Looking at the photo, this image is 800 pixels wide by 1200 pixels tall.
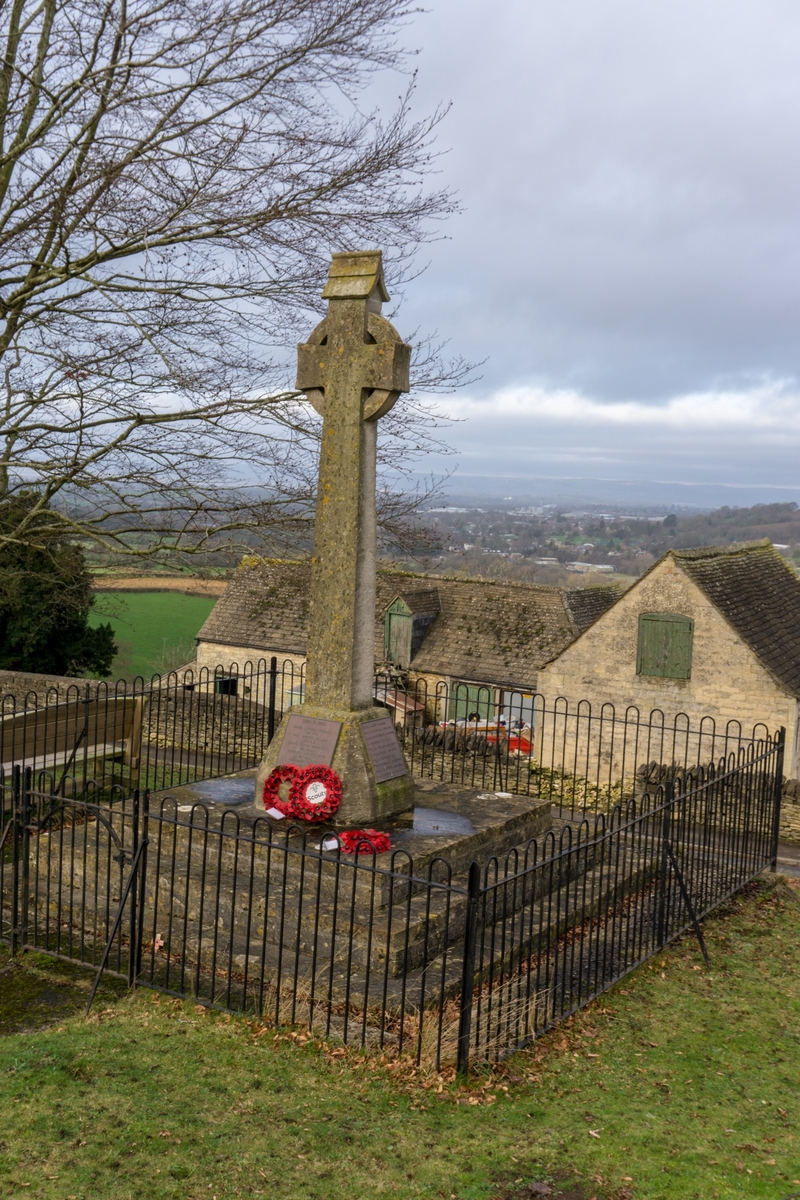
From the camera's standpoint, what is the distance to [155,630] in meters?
41.1

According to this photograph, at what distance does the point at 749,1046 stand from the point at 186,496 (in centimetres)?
954

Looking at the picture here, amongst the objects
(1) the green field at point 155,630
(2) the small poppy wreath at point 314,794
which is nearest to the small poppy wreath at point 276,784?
(2) the small poppy wreath at point 314,794

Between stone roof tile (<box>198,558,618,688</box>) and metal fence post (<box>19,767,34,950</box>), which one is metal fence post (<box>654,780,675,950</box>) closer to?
metal fence post (<box>19,767,34,950</box>)

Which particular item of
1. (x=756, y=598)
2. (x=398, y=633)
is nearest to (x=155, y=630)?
(x=398, y=633)

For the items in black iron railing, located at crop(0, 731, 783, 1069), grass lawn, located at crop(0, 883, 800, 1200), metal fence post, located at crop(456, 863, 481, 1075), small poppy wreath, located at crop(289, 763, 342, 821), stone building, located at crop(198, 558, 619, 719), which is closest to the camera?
grass lawn, located at crop(0, 883, 800, 1200)

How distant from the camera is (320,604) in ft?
28.6

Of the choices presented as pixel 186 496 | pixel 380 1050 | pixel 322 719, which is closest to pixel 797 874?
pixel 322 719

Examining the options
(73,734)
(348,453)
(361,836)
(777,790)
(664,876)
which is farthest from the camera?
(73,734)

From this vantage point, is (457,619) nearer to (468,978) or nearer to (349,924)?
(349,924)

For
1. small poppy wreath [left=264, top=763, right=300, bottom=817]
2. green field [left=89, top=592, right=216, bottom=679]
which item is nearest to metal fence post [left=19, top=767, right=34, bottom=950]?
small poppy wreath [left=264, top=763, right=300, bottom=817]

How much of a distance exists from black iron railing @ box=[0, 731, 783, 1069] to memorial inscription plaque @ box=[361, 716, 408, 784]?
852 millimetres

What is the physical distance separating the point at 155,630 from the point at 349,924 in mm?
35797

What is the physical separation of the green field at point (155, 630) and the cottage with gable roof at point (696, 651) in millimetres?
17505

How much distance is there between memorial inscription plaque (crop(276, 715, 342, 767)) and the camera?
8562 millimetres
